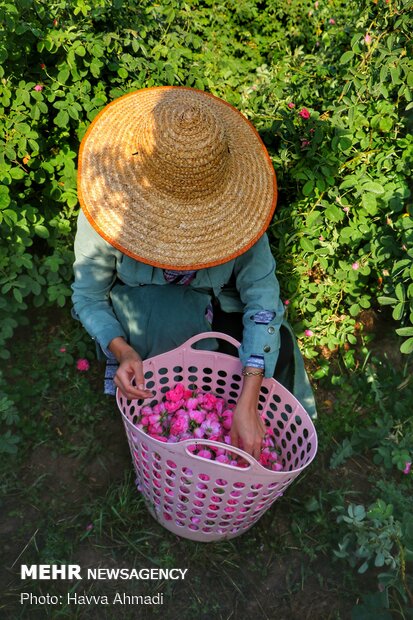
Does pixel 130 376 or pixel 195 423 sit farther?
pixel 195 423

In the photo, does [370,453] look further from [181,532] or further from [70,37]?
[70,37]

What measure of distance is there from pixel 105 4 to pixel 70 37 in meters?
0.32

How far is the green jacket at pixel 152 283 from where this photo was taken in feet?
6.01

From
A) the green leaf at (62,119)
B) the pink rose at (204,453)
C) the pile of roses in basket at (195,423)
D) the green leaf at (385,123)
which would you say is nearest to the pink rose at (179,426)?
the pile of roses in basket at (195,423)

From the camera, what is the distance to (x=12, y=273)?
7.17 ft

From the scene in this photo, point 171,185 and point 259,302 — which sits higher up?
point 171,185

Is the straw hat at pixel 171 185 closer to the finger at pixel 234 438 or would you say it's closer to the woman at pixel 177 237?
the woman at pixel 177 237

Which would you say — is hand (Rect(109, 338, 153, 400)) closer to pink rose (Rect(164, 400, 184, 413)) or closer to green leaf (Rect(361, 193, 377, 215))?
pink rose (Rect(164, 400, 184, 413))

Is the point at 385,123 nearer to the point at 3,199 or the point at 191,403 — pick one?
the point at 191,403

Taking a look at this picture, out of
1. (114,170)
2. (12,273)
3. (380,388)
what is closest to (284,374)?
(380,388)

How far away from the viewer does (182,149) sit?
4.57ft

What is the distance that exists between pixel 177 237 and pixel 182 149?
272 millimetres

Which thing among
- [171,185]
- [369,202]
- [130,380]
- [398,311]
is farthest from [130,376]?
[369,202]

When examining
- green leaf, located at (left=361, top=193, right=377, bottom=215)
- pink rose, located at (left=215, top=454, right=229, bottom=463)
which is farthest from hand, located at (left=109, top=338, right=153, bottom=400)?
green leaf, located at (left=361, top=193, right=377, bottom=215)
